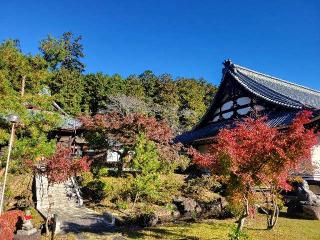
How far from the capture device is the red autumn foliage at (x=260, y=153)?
10.4 meters

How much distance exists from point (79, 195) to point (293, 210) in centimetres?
1146

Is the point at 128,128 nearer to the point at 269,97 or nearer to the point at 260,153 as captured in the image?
the point at 260,153

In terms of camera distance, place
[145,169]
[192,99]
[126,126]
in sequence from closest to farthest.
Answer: [145,169], [126,126], [192,99]

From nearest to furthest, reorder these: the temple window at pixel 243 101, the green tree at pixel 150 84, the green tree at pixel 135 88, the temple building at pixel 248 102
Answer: the temple building at pixel 248 102 < the temple window at pixel 243 101 < the green tree at pixel 135 88 < the green tree at pixel 150 84

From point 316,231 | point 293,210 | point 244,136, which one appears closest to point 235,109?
point 293,210

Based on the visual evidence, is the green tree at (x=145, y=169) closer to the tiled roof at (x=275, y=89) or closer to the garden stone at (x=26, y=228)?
the garden stone at (x=26, y=228)

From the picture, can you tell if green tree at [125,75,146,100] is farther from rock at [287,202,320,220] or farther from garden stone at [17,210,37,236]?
garden stone at [17,210,37,236]

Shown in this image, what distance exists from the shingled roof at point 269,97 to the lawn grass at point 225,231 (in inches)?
279

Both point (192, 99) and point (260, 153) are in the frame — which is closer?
point (260, 153)

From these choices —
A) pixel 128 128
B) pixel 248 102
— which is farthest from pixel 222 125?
pixel 128 128

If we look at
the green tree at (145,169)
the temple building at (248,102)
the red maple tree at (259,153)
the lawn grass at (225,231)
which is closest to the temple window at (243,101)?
the temple building at (248,102)

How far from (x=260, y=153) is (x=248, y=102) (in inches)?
625

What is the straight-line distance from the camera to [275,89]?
1129 inches

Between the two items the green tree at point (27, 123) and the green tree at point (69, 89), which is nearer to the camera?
the green tree at point (27, 123)
